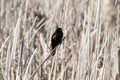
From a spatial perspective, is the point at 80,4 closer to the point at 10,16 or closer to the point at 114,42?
the point at 10,16

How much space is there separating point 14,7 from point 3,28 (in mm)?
278

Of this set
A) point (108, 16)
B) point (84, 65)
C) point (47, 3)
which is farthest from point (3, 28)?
point (108, 16)

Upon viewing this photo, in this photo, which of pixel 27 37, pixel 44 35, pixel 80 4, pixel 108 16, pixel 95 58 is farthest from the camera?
pixel 80 4

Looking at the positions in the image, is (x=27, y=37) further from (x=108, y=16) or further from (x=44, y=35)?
(x=108, y=16)

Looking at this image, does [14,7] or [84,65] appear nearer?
[84,65]

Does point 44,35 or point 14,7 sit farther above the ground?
point 14,7

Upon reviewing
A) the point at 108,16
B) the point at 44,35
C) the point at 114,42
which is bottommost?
the point at 44,35

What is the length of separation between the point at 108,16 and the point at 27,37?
1377 millimetres

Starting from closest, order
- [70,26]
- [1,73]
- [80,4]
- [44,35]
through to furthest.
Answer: [1,73], [70,26], [44,35], [80,4]

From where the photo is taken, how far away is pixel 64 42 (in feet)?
6.81

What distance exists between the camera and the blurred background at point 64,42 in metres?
1.44

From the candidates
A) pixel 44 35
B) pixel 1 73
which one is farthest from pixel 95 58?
pixel 44 35

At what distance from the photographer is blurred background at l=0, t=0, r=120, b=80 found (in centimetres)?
144

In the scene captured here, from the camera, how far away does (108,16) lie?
921mm
